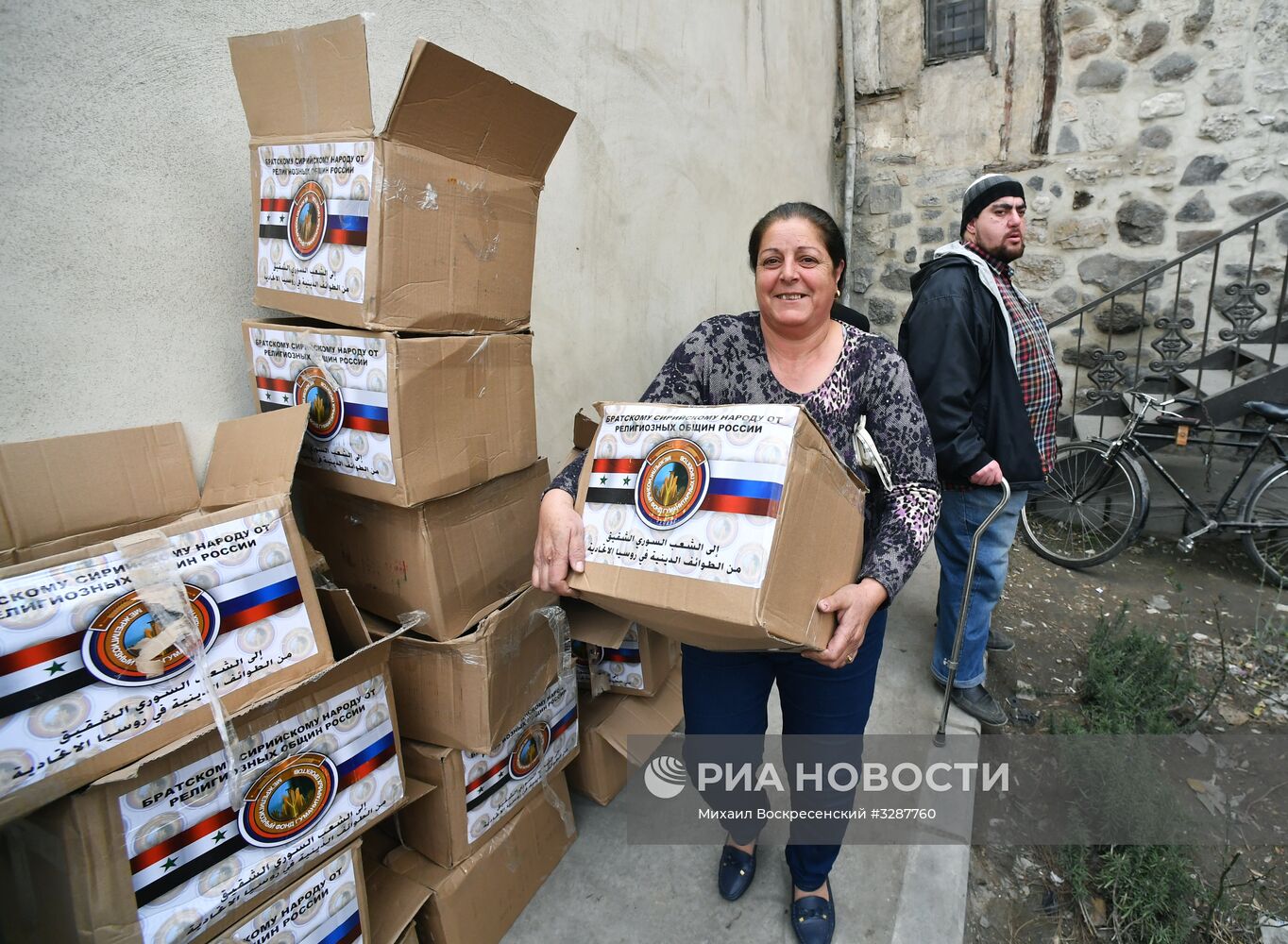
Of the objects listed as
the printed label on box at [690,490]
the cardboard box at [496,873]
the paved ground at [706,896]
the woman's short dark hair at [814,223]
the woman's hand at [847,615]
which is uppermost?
the woman's short dark hair at [814,223]

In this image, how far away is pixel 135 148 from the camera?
1.27 meters

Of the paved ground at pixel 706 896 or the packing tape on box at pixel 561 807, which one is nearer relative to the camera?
the paved ground at pixel 706 896

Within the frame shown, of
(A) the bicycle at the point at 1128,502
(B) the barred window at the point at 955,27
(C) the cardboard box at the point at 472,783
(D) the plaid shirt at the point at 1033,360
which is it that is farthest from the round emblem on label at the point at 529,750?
(B) the barred window at the point at 955,27

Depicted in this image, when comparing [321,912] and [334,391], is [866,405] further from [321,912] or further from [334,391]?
[321,912]

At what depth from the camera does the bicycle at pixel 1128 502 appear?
3.45 meters

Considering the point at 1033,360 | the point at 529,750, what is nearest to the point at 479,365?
the point at 529,750

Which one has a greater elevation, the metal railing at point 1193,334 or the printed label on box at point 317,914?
the metal railing at point 1193,334

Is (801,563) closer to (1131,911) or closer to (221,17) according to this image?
(1131,911)

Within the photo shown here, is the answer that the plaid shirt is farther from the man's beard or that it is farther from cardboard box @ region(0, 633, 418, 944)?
cardboard box @ region(0, 633, 418, 944)

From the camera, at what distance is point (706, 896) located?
1760 millimetres

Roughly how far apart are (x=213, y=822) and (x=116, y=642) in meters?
0.36

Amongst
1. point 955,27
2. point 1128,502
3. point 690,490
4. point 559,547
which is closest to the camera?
point 690,490

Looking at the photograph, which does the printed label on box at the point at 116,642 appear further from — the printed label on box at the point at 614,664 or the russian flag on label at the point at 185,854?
the printed label on box at the point at 614,664

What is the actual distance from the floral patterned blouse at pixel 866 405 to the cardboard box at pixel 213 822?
0.63 meters
